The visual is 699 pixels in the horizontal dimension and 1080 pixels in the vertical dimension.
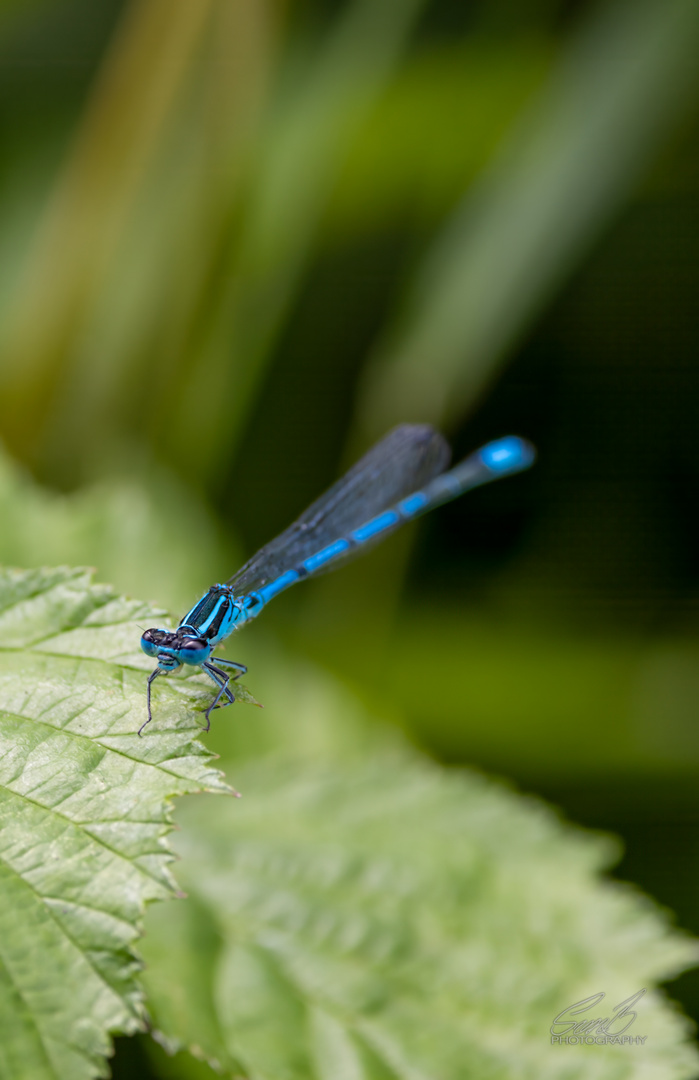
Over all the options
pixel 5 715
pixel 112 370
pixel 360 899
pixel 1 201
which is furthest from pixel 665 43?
pixel 5 715

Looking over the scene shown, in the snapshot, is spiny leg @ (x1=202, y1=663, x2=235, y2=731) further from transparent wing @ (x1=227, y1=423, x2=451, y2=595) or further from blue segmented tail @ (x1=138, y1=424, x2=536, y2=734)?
transparent wing @ (x1=227, y1=423, x2=451, y2=595)

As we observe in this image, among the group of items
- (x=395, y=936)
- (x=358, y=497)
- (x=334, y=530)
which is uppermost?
(x=358, y=497)

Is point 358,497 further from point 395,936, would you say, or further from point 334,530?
point 395,936
